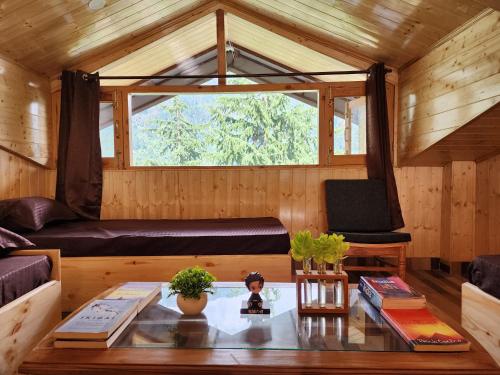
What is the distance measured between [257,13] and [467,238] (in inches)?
108

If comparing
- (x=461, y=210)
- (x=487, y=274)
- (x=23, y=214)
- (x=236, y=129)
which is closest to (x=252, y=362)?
(x=487, y=274)

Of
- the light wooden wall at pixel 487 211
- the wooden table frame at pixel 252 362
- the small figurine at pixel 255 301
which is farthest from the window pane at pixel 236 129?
the wooden table frame at pixel 252 362

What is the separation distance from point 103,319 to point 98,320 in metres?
0.02

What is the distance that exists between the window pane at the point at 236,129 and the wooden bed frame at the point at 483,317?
11.7ft

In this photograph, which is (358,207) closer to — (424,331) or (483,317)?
(483,317)

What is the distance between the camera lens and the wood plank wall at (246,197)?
11.6 feet

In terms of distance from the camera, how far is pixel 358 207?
3330 millimetres

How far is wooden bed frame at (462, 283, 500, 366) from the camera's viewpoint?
1595 millimetres

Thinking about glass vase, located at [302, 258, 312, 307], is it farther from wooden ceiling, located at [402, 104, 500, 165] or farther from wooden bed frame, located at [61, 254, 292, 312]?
wooden ceiling, located at [402, 104, 500, 165]

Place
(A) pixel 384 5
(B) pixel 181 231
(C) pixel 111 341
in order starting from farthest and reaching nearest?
(B) pixel 181 231
(A) pixel 384 5
(C) pixel 111 341

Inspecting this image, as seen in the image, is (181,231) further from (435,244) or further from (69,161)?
(435,244)

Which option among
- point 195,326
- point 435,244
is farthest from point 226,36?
point 195,326

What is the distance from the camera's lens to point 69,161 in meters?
3.31

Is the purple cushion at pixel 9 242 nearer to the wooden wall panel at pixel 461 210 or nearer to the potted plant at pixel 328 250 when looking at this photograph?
the potted plant at pixel 328 250
